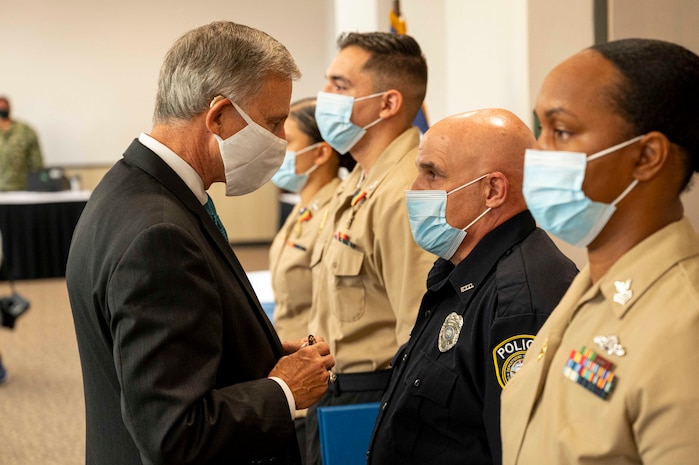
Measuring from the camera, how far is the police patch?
156 centimetres

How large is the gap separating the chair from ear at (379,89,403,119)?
0.97m

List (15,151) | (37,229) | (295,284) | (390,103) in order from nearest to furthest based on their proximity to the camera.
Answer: (390,103), (295,284), (37,229), (15,151)

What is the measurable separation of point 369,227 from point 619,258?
4.05ft

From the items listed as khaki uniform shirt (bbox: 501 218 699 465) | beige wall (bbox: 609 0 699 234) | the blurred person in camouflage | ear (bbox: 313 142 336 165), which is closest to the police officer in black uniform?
khaki uniform shirt (bbox: 501 218 699 465)

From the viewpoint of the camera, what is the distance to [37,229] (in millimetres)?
8805

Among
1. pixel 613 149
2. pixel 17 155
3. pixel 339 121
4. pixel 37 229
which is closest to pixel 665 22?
pixel 339 121

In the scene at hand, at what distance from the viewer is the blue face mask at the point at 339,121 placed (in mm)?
2709

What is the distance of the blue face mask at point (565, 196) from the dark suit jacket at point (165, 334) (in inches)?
22.9

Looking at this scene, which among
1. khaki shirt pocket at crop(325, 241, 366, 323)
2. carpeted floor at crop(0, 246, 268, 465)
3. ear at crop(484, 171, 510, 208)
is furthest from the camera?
carpeted floor at crop(0, 246, 268, 465)

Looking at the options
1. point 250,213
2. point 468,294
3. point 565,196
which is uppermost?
point 565,196

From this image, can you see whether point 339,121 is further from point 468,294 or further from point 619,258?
point 619,258

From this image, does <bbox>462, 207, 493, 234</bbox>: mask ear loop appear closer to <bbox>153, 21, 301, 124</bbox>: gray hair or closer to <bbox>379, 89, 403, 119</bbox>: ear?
<bbox>153, 21, 301, 124</bbox>: gray hair

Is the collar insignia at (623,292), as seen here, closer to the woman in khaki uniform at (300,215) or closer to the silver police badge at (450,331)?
the silver police badge at (450,331)

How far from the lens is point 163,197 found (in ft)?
4.99
